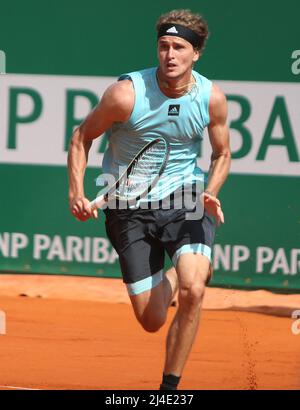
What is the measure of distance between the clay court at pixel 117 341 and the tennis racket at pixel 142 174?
1.24 metres

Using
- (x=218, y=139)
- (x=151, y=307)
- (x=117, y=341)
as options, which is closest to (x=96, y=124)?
(x=218, y=139)

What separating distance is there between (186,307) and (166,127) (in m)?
1.00

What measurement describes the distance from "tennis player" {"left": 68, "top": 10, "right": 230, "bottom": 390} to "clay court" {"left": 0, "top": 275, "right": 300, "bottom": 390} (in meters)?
0.82

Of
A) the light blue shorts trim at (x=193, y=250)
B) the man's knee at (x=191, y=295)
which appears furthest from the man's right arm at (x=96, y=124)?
the man's knee at (x=191, y=295)

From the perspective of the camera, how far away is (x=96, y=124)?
578 cm

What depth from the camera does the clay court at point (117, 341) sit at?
6.62 meters

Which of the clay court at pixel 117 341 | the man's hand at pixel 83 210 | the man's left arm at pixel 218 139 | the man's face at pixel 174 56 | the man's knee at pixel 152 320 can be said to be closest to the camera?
the man's hand at pixel 83 210

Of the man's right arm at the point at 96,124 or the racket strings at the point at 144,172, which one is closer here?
the man's right arm at the point at 96,124

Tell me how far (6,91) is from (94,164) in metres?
1.01

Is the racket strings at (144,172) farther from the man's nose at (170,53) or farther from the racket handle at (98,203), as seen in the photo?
the man's nose at (170,53)

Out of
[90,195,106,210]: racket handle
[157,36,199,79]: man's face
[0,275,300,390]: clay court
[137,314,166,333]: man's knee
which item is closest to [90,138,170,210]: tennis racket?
[90,195,106,210]: racket handle

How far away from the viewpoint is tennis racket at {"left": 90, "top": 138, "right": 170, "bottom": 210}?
230 inches

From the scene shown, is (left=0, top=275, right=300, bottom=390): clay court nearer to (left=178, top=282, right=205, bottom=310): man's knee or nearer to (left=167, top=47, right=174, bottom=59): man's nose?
(left=178, top=282, right=205, bottom=310): man's knee

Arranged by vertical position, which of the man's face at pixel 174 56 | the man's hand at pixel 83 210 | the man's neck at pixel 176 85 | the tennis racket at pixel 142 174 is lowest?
the man's hand at pixel 83 210
